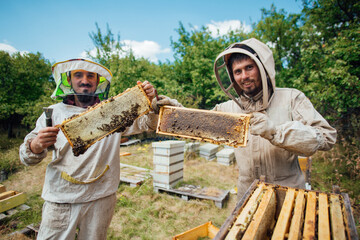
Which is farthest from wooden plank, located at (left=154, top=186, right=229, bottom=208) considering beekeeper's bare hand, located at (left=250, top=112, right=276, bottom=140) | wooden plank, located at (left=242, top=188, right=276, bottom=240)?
beekeeper's bare hand, located at (left=250, top=112, right=276, bottom=140)

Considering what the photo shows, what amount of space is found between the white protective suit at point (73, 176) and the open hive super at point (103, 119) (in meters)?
0.42

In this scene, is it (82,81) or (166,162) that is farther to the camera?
(166,162)

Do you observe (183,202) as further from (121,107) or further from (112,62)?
(112,62)

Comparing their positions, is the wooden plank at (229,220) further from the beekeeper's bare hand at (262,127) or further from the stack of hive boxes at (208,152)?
the stack of hive boxes at (208,152)

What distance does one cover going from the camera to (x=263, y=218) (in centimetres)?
132

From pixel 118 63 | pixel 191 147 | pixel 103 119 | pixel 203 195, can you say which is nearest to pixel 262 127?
pixel 103 119

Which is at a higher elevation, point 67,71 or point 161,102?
point 67,71

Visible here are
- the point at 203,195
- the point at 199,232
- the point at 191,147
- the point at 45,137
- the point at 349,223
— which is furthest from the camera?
the point at 191,147

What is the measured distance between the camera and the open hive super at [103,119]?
1.81 m

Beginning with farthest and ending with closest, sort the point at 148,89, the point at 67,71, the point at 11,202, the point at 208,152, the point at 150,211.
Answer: the point at 208,152 → the point at 150,211 → the point at 11,202 → the point at 67,71 → the point at 148,89

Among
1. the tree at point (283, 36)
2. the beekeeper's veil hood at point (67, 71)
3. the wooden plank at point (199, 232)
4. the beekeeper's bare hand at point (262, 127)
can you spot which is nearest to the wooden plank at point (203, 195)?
the wooden plank at point (199, 232)

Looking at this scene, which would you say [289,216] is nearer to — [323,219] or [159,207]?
[323,219]

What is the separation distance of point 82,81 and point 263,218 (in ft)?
8.15

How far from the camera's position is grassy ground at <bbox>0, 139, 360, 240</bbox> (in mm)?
4052
